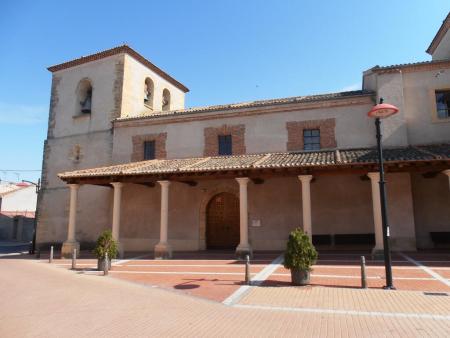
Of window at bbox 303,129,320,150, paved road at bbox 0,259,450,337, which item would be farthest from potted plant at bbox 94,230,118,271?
window at bbox 303,129,320,150

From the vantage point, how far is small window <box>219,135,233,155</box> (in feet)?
58.9

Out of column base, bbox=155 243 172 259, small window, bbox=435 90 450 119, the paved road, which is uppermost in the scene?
small window, bbox=435 90 450 119

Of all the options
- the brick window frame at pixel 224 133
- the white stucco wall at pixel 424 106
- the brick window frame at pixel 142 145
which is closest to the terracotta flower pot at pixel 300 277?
the brick window frame at pixel 224 133

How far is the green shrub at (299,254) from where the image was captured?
8765mm

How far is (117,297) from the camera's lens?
772 cm

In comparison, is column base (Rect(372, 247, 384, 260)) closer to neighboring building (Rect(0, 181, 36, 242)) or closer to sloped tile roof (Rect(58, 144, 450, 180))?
sloped tile roof (Rect(58, 144, 450, 180))

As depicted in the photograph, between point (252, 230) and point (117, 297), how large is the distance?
377 inches

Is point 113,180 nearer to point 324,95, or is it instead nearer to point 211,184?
point 211,184

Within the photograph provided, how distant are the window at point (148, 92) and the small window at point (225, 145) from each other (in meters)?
7.30

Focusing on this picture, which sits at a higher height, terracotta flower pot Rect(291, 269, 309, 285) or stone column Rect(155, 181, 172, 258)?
stone column Rect(155, 181, 172, 258)

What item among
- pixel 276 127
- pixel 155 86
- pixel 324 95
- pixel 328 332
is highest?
pixel 155 86

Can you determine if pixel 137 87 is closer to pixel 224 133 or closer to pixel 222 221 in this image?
pixel 224 133

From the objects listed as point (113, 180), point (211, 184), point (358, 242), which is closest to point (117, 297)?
point (113, 180)

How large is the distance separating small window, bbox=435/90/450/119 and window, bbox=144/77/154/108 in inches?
637
